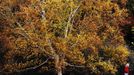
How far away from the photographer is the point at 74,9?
53.6 ft

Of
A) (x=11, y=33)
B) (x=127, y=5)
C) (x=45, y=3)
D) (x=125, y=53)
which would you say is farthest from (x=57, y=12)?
(x=127, y=5)

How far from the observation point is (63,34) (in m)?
16.1

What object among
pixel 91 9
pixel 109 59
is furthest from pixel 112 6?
pixel 109 59

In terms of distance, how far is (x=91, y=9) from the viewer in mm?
16469

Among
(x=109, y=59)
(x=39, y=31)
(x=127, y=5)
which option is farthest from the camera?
(x=127, y=5)

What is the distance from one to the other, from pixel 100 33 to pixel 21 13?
2900 millimetres

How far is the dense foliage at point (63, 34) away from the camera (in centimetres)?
1586

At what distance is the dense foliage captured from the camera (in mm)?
15859

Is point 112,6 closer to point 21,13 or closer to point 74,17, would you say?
point 74,17

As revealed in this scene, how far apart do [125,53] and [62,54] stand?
7.23ft

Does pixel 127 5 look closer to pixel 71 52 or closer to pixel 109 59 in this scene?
pixel 109 59

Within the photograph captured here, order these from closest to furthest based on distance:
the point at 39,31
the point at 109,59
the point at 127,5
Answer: the point at 39,31
the point at 109,59
the point at 127,5

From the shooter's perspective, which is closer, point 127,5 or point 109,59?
point 109,59

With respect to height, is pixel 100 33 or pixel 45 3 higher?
pixel 45 3
